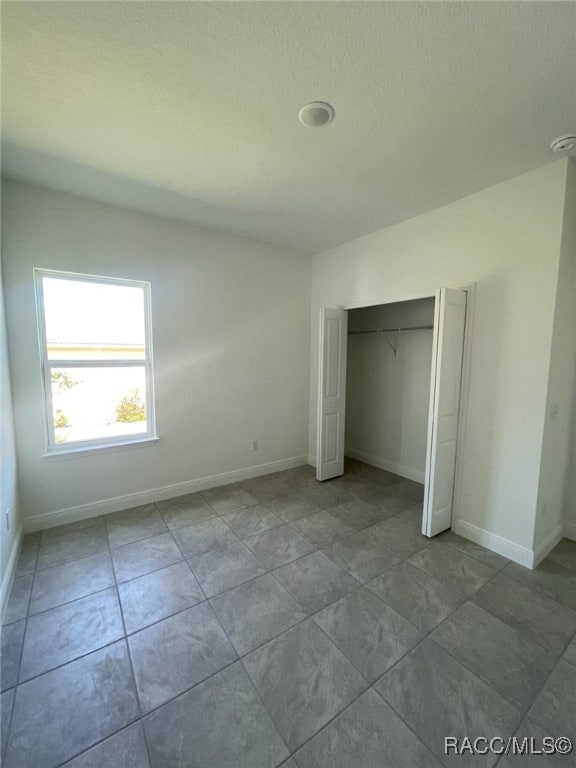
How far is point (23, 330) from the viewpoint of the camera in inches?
98.0

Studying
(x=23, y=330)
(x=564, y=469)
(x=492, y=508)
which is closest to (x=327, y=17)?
(x=23, y=330)

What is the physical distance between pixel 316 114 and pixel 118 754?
308 centimetres

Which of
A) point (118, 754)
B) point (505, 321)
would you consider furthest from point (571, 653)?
point (118, 754)

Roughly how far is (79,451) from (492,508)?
141 inches

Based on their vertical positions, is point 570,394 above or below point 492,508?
above

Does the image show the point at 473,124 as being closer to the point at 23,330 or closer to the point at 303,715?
the point at 303,715

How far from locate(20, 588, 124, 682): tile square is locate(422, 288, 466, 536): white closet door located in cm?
238

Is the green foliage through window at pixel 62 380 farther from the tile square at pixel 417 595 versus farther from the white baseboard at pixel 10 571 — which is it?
the tile square at pixel 417 595

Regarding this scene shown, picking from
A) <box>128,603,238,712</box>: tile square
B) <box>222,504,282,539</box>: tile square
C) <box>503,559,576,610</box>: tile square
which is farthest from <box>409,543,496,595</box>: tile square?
<box>128,603,238,712</box>: tile square

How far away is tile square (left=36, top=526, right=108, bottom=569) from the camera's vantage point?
2.31m

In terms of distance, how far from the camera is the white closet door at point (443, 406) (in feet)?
7.97

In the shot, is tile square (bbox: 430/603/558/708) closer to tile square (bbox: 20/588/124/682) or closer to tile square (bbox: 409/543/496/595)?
tile square (bbox: 409/543/496/595)

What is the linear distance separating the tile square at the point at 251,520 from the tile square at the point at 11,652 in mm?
1430

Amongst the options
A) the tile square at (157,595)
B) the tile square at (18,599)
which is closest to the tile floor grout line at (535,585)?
the tile square at (157,595)
